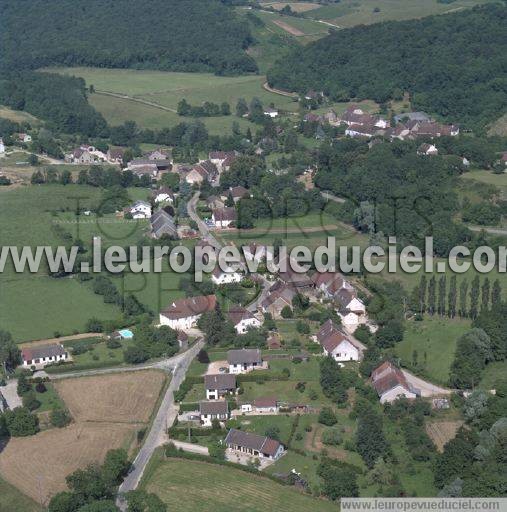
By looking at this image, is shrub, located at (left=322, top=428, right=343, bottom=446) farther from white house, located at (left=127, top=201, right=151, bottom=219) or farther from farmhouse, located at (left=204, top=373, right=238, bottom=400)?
white house, located at (left=127, top=201, right=151, bottom=219)

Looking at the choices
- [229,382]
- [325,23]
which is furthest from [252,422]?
[325,23]

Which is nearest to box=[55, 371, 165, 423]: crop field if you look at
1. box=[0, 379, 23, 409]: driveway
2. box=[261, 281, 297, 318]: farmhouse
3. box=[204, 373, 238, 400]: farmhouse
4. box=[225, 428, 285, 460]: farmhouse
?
box=[0, 379, 23, 409]: driveway

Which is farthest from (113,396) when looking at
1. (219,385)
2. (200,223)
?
(200,223)

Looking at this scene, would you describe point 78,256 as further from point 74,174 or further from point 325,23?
point 325,23

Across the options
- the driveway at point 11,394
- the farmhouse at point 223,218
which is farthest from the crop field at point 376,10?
the driveway at point 11,394

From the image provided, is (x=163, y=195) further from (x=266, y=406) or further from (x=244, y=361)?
(x=266, y=406)

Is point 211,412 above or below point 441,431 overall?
above

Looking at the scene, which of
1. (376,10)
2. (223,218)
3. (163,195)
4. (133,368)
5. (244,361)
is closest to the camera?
(244,361)
